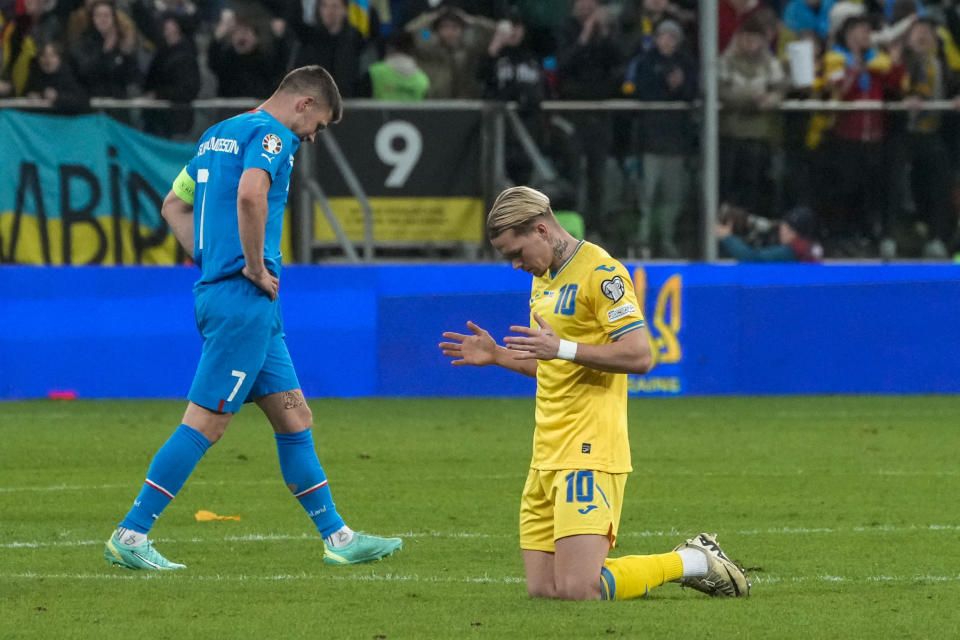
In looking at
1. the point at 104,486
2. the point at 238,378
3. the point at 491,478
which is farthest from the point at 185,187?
the point at 491,478

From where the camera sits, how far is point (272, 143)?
732 centimetres

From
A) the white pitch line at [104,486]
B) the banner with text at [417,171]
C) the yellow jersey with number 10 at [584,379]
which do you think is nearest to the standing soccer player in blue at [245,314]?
the yellow jersey with number 10 at [584,379]

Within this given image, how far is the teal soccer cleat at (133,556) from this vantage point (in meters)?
7.29

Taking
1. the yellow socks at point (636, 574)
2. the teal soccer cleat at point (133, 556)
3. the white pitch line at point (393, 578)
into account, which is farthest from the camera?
the teal soccer cleat at point (133, 556)

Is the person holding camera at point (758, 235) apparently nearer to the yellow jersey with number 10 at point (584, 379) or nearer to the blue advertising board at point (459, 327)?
the blue advertising board at point (459, 327)

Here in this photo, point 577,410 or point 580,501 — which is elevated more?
point 577,410

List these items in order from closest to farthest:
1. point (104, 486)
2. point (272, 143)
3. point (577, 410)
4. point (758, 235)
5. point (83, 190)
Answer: point (577, 410), point (272, 143), point (104, 486), point (83, 190), point (758, 235)

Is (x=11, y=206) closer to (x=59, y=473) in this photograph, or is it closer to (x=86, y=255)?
(x=86, y=255)

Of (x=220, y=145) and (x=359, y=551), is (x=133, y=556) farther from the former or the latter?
(x=220, y=145)

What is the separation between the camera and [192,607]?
6477mm

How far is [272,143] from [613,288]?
1.76 m

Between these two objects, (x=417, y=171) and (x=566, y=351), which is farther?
(x=417, y=171)

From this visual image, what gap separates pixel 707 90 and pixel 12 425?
6915 millimetres

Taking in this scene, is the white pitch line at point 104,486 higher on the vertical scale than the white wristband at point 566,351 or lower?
lower
